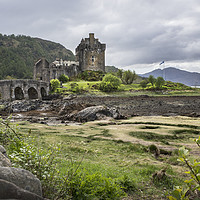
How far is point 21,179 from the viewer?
366 centimetres

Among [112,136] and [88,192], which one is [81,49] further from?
[88,192]

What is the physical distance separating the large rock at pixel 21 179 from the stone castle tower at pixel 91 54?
10291cm

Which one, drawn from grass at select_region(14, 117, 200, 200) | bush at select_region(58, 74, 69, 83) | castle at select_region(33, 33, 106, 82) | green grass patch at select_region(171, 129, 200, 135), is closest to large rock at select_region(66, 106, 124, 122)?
grass at select_region(14, 117, 200, 200)

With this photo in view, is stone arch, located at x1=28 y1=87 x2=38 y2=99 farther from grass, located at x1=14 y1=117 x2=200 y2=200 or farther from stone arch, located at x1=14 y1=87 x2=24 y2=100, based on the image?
grass, located at x1=14 y1=117 x2=200 y2=200

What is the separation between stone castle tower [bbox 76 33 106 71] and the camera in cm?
10456

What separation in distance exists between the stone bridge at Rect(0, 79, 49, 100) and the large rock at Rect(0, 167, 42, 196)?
60762mm

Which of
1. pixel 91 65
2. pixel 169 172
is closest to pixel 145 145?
pixel 169 172

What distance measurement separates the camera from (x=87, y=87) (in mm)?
77500

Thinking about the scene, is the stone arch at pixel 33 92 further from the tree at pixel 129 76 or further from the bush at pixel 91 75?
the tree at pixel 129 76

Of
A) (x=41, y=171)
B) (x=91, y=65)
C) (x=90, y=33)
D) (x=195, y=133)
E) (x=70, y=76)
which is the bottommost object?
(x=195, y=133)

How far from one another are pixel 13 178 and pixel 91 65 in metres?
104

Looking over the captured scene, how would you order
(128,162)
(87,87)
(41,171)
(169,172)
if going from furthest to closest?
(87,87), (128,162), (169,172), (41,171)

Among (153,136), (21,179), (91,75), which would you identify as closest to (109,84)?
(91,75)

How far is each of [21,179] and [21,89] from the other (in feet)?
214
